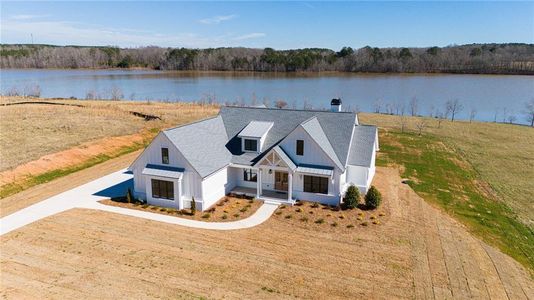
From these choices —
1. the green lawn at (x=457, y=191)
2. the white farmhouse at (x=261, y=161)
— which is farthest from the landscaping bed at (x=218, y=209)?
the green lawn at (x=457, y=191)

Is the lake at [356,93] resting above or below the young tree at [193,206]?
above

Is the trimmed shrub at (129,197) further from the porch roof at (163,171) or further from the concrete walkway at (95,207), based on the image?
the porch roof at (163,171)

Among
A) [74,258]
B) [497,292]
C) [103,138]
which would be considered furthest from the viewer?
[103,138]

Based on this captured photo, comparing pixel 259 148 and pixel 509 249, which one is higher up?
pixel 259 148

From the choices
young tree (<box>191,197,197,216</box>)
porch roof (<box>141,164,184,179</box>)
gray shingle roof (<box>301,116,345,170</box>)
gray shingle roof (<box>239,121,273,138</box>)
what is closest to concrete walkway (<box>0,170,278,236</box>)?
young tree (<box>191,197,197,216</box>)

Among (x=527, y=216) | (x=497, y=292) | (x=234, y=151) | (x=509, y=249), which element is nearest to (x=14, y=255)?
(x=234, y=151)

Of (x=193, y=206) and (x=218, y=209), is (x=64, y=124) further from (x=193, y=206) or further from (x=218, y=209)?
(x=218, y=209)

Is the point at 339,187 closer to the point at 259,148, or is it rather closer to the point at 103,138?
the point at 259,148
